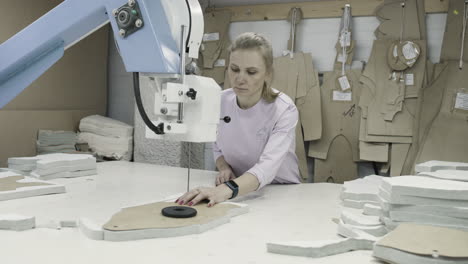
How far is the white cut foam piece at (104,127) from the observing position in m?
4.18

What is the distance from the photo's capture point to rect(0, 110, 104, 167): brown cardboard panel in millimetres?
3695

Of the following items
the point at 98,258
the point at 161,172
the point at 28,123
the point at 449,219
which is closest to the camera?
the point at 98,258

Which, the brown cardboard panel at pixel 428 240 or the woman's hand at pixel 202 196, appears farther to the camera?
the woman's hand at pixel 202 196

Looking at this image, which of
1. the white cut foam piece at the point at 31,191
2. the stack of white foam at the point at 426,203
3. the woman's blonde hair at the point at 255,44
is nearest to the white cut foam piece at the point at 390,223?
the stack of white foam at the point at 426,203

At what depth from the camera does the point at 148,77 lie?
62.3 inches

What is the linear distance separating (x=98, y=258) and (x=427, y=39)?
3739mm

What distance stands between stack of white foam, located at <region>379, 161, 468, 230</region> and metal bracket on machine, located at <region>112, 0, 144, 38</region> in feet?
3.28

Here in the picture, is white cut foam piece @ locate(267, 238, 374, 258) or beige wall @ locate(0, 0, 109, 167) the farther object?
beige wall @ locate(0, 0, 109, 167)

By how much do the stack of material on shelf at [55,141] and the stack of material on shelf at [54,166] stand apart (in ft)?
5.36

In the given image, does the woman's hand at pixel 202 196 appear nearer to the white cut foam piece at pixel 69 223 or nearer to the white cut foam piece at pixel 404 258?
the white cut foam piece at pixel 69 223

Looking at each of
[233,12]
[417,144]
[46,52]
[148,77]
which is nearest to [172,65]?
[148,77]

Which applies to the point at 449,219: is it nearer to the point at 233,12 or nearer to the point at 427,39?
the point at 427,39

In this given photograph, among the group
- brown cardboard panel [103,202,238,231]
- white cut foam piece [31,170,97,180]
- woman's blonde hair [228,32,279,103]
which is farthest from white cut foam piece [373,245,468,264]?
white cut foam piece [31,170,97,180]

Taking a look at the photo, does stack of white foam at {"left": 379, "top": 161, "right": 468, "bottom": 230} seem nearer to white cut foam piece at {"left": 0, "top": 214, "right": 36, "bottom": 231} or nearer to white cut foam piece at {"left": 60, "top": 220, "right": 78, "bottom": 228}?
white cut foam piece at {"left": 60, "top": 220, "right": 78, "bottom": 228}
